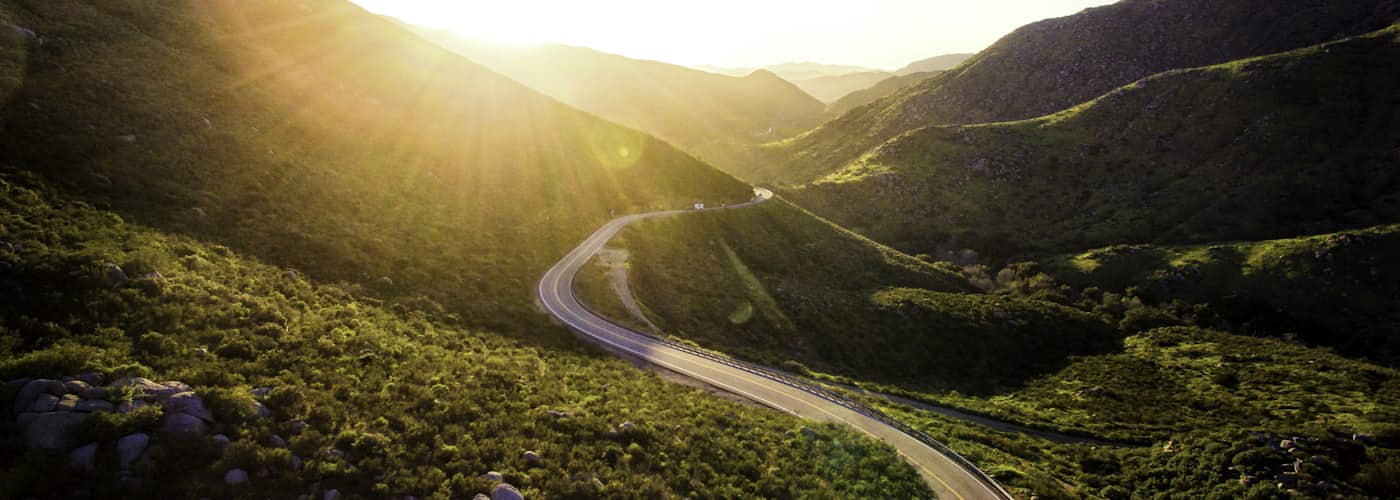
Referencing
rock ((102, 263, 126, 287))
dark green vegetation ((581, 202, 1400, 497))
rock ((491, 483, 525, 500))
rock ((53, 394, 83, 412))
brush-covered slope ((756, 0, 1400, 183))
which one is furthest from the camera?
brush-covered slope ((756, 0, 1400, 183))

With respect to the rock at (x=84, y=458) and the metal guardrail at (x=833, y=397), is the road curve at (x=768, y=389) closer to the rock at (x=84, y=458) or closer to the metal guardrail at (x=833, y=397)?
the metal guardrail at (x=833, y=397)

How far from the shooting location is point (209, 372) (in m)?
15.1

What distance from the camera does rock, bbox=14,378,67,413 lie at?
1121 cm

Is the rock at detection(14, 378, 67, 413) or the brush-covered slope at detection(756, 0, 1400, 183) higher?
the brush-covered slope at detection(756, 0, 1400, 183)

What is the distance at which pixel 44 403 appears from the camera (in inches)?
447

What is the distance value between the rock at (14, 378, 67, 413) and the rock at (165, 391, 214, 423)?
1887mm

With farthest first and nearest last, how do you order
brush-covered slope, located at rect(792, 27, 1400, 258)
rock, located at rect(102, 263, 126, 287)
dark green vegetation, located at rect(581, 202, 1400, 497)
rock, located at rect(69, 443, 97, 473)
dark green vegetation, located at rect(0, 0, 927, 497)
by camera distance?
1. brush-covered slope, located at rect(792, 27, 1400, 258)
2. dark green vegetation, located at rect(581, 202, 1400, 497)
3. rock, located at rect(102, 263, 126, 287)
4. dark green vegetation, located at rect(0, 0, 927, 497)
5. rock, located at rect(69, 443, 97, 473)

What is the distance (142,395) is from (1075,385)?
2265 inches

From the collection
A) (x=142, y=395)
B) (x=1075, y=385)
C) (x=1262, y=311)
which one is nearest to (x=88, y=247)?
(x=142, y=395)

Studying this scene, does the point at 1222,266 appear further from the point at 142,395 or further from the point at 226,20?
the point at 226,20

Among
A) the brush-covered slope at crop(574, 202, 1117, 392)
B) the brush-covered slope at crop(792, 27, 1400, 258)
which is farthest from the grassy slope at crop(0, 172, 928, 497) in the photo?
the brush-covered slope at crop(792, 27, 1400, 258)

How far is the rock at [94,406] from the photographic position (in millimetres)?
11641

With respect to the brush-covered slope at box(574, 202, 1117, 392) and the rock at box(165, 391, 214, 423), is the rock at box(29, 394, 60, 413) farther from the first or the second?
the brush-covered slope at box(574, 202, 1117, 392)

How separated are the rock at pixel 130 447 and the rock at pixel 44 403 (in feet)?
5.68
